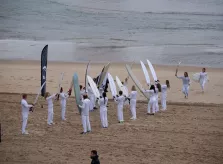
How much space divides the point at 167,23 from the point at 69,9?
10613mm

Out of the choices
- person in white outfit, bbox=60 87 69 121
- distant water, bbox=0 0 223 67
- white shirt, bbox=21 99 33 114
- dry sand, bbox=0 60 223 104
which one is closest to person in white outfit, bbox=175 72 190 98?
dry sand, bbox=0 60 223 104

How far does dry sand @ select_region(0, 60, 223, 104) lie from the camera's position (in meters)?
31.8

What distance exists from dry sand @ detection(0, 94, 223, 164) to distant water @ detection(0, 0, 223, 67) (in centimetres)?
1571

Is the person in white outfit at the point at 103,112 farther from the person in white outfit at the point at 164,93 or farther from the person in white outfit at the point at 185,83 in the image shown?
the person in white outfit at the point at 185,83

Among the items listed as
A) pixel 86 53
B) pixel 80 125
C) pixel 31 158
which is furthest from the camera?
pixel 86 53

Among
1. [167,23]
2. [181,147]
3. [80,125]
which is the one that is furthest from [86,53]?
[181,147]

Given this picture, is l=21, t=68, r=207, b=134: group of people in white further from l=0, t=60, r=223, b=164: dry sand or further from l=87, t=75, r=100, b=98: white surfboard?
l=0, t=60, r=223, b=164: dry sand

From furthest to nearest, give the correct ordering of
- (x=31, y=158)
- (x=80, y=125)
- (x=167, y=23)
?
1. (x=167, y=23)
2. (x=80, y=125)
3. (x=31, y=158)

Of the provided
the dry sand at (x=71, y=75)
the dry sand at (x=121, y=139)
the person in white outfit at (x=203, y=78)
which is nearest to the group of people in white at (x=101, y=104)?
the dry sand at (x=121, y=139)

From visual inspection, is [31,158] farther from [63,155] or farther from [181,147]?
[181,147]

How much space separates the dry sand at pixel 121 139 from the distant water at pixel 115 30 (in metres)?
15.7

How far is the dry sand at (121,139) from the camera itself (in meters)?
21.2

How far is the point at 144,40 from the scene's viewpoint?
50625 millimetres

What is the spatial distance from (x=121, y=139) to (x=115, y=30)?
1245 inches
